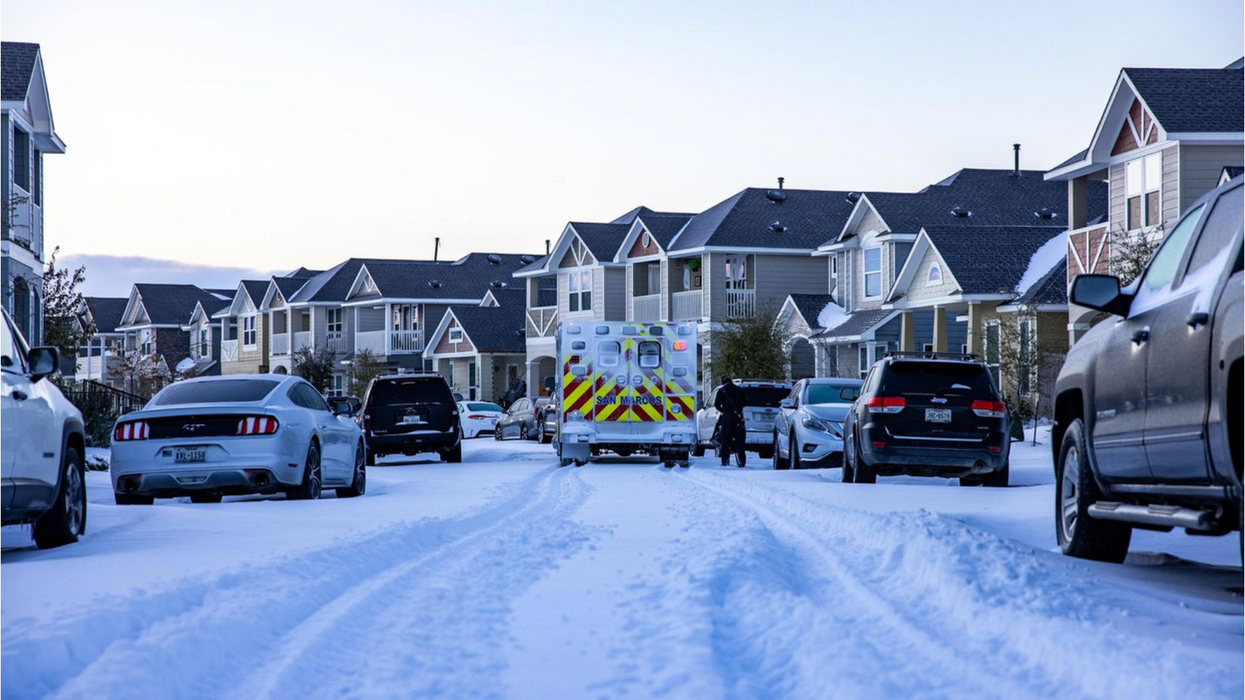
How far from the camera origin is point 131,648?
6.21 metres

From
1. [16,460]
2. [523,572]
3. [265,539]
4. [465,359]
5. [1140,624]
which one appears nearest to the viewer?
[1140,624]

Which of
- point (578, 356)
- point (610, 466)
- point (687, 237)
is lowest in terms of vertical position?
point (610, 466)

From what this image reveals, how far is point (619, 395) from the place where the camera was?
85.0 ft

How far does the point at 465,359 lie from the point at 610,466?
49.7 m

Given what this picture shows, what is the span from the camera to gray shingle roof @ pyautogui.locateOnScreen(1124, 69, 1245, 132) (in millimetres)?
31812

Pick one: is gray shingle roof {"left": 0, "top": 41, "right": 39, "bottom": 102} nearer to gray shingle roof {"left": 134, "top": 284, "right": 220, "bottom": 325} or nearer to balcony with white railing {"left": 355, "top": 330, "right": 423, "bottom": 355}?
balcony with white railing {"left": 355, "top": 330, "right": 423, "bottom": 355}

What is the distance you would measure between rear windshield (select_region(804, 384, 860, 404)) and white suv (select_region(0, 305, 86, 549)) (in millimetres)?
13745

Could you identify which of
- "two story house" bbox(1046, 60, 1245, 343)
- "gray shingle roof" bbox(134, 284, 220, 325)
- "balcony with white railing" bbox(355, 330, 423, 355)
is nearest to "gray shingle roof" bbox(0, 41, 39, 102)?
"two story house" bbox(1046, 60, 1245, 343)

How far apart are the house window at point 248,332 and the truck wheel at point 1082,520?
273 feet

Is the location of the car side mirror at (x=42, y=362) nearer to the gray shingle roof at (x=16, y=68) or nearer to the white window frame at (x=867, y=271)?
the gray shingle roof at (x=16, y=68)

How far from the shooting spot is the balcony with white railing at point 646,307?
58.4 metres

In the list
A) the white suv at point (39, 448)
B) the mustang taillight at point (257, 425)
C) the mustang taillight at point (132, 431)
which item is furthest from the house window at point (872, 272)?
the white suv at point (39, 448)

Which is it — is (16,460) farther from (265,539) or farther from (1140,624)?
(1140,624)

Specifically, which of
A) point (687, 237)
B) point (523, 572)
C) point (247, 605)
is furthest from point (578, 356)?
point (687, 237)
